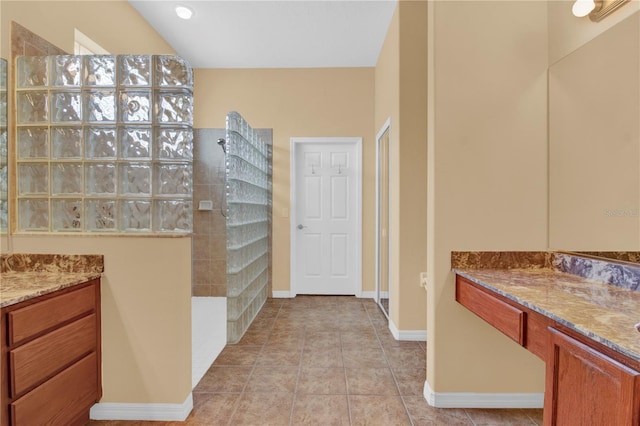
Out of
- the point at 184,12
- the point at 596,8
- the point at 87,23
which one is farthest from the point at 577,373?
the point at 184,12

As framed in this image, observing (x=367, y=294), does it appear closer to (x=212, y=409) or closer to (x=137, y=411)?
(x=212, y=409)

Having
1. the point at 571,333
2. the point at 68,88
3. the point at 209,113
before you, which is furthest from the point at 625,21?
the point at 209,113

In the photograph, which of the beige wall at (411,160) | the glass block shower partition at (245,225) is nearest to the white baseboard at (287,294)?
the glass block shower partition at (245,225)

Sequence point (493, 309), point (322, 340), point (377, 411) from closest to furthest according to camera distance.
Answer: point (493, 309) < point (377, 411) < point (322, 340)

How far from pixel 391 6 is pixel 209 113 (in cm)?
249

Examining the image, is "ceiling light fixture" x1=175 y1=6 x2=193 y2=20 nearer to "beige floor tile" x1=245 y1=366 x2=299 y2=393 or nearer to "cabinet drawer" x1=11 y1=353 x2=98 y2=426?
"cabinet drawer" x1=11 y1=353 x2=98 y2=426

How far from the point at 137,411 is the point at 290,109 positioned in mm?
3478

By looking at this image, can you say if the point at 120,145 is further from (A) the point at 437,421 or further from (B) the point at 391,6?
(B) the point at 391,6

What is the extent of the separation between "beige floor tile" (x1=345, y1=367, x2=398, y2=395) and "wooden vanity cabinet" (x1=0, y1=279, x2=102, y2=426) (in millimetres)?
1447

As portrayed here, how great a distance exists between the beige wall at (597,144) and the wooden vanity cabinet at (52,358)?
249 cm

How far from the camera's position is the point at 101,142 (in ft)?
5.95

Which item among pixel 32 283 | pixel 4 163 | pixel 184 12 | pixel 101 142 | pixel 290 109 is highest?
pixel 184 12

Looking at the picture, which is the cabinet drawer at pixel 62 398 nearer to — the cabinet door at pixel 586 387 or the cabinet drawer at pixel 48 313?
the cabinet drawer at pixel 48 313

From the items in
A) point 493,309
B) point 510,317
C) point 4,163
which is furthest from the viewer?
point 4,163
